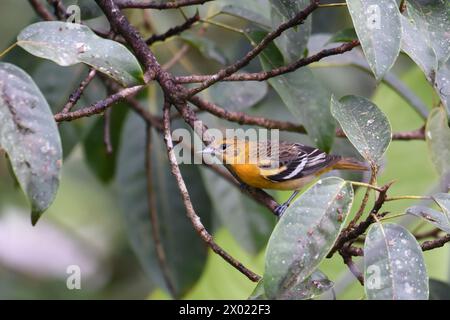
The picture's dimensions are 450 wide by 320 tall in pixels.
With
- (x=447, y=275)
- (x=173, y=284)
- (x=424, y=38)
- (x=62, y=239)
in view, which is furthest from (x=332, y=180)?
(x=62, y=239)

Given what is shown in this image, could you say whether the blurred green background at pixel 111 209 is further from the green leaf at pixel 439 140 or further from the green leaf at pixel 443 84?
the green leaf at pixel 443 84

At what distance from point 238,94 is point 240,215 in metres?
0.68

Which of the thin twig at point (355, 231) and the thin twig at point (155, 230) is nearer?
the thin twig at point (355, 231)

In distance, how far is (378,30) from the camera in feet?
5.88

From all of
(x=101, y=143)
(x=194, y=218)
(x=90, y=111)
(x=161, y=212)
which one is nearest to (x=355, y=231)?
(x=194, y=218)

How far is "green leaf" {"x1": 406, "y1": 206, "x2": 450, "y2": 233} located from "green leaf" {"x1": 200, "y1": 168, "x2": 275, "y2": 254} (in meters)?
1.56

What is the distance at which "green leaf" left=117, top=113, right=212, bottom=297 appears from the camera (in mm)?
3512

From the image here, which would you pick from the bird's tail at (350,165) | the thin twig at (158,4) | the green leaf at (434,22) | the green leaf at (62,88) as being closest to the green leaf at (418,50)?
the green leaf at (434,22)

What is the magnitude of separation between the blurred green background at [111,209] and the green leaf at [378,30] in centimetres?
134

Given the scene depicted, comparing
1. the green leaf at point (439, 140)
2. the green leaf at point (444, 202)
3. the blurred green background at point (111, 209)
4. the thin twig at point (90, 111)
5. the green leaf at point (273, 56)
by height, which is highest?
the thin twig at point (90, 111)

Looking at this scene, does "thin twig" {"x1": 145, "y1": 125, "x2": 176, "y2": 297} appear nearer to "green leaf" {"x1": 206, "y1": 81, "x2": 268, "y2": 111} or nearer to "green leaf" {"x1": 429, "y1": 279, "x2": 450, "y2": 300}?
"green leaf" {"x1": 206, "y1": 81, "x2": 268, "y2": 111}

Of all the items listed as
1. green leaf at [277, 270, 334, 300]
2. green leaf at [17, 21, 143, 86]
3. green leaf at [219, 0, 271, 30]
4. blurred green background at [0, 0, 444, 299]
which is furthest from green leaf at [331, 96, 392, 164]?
blurred green background at [0, 0, 444, 299]

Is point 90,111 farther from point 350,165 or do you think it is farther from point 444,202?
point 350,165

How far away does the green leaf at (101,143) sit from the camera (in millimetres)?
3811
